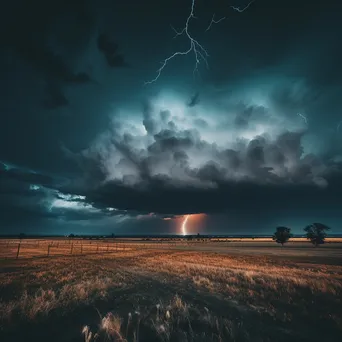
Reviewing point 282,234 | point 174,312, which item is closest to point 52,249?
point 174,312

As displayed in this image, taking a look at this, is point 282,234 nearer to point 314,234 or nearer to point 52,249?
point 314,234

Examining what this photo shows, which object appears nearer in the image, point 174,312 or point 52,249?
point 174,312

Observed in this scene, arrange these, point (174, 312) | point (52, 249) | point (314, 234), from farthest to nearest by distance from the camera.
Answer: point (314, 234)
point (52, 249)
point (174, 312)

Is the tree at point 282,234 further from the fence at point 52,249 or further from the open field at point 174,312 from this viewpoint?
the open field at point 174,312

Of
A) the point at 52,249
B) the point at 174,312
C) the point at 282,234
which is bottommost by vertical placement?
the point at 174,312

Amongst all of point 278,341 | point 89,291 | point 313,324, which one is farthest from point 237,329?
point 89,291

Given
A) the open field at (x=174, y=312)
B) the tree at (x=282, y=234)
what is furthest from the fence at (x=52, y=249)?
the tree at (x=282, y=234)

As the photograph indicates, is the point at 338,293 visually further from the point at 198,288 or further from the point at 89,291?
the point at 89,291

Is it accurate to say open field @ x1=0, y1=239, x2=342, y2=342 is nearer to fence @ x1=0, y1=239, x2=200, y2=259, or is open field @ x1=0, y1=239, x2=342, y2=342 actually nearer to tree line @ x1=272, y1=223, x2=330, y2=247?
fence @ x1=0, y1=239, x2=200, y2=259

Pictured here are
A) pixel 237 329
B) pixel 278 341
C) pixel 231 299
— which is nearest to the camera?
pixel 278 341

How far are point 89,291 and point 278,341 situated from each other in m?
10.8

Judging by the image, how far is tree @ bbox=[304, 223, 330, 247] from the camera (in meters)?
75.4

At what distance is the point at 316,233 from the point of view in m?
76.9

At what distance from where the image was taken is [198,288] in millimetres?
15727
